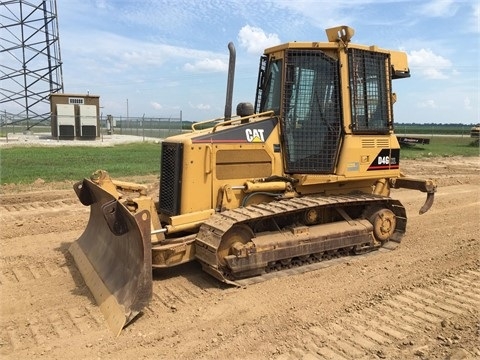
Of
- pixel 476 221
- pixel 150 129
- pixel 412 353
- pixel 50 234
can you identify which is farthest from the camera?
pixel 150 129

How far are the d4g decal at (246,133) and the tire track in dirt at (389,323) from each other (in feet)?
8.72

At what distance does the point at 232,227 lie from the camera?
550cm

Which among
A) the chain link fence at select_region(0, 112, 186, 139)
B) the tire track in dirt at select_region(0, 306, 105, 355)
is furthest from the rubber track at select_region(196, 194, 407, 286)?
the chain link fence at select_region(0, 112, 186, 139)

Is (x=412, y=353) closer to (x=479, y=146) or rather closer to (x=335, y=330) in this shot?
(x=335, y=330)

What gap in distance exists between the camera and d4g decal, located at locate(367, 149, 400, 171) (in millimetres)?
6945

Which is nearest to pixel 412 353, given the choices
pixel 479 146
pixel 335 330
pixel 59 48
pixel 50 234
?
pixel 335 330

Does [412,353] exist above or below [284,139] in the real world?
below

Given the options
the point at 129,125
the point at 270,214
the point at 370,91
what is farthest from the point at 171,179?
the point at 129,125

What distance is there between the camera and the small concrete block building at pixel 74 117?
27828 millimetres

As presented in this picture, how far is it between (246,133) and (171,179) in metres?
1.20

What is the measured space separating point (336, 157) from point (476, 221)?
4299mm

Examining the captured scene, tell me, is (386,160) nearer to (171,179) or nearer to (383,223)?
(383,223)

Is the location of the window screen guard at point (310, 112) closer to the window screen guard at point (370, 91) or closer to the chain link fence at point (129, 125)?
the window screen guard at point (370, 91)

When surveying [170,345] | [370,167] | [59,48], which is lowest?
[170,345]
